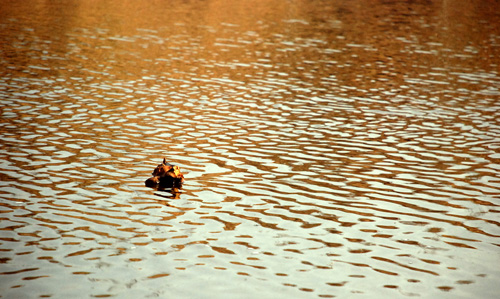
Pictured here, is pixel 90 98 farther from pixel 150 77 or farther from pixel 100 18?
pixel 100 18

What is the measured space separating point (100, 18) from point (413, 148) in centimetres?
4223

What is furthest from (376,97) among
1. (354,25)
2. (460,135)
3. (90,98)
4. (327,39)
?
(354,25)

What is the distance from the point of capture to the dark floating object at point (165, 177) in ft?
64.2

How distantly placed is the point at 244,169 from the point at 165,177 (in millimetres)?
3454

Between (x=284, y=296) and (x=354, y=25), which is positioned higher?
(x=354, y=25)

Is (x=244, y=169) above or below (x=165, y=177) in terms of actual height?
below

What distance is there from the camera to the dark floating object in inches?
771

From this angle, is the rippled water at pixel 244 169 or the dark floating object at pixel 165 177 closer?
the rippled water at pixel 244 169

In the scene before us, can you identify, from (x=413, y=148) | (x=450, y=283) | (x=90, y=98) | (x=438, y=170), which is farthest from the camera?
(x=90, y=98)

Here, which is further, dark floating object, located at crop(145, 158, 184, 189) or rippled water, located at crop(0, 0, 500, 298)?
dark floating object, located at crop(145, 158, 184, 189)

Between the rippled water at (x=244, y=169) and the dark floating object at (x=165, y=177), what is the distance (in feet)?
1.18

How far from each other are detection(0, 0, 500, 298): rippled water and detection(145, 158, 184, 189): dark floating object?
0.36 m

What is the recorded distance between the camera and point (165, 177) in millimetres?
19703

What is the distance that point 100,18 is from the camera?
197 feet
